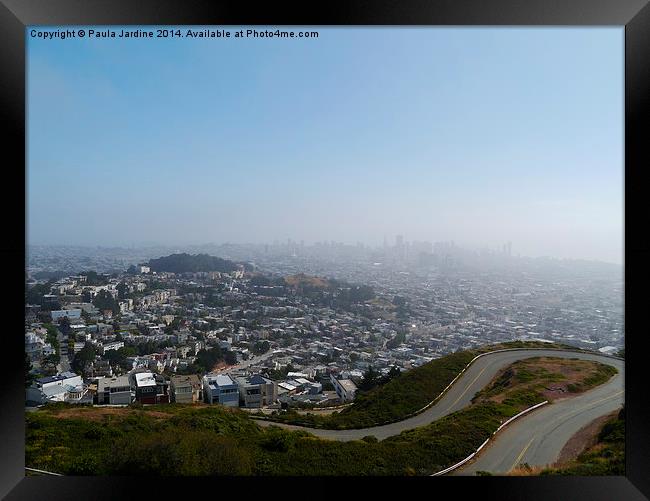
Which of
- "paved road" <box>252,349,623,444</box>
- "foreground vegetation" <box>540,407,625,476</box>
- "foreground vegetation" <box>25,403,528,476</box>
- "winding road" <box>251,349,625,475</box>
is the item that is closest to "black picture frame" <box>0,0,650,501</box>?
"foreground vegetation" <box>540,407,625,476</box>

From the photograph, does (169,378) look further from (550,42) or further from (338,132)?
(550,42)

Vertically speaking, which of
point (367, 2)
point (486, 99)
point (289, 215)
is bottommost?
point (289, 215)

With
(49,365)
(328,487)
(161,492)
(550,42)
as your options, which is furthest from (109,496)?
(550,42)

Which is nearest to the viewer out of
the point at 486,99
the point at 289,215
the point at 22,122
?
the point at 22,122

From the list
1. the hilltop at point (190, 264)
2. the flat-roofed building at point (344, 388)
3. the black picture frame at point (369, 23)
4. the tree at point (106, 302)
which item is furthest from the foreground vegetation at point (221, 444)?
the hilltop at point (190, 264)

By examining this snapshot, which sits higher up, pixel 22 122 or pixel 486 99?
pixel 486 99

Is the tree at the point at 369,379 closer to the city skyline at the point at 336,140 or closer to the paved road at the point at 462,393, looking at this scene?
the paved road at the point at 462,393

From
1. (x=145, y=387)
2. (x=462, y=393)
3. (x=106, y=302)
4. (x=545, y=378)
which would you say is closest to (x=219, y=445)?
(x=145, y=387)
